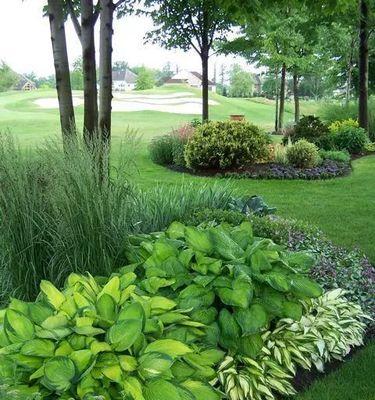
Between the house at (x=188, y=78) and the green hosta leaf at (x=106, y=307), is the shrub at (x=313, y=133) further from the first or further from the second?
the house at (x=188, y=78)

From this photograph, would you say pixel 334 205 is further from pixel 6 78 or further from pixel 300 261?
pixel 6 78

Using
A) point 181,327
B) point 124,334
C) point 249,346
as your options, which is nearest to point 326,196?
point 249,346

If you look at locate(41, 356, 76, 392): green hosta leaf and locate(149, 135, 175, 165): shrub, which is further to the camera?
locate(149, 135, 175, 165): shrub

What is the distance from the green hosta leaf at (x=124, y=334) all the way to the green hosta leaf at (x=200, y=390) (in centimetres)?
30

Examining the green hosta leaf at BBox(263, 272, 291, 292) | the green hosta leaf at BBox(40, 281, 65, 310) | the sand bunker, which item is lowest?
the green hosta leaf at BBox(263, 272, 291, 292)

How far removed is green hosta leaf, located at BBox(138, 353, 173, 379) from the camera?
2.16 metres

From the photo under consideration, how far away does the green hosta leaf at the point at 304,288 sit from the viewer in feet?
9.88

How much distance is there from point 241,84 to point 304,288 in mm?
83045

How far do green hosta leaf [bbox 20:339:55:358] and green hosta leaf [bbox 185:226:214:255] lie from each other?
114cm

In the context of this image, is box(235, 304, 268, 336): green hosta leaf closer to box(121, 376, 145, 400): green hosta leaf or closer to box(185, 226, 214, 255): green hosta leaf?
box(185, 226, 214, 255): green hosta leaf

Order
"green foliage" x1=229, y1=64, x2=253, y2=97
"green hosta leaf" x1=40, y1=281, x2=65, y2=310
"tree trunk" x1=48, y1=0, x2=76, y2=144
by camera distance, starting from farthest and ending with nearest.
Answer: "green foliage" x1=229, y1=64, x2=253, y2=97
"tree trunk" x1=48, y1=0, x2=76, y2=144
"green hosta leaf" x1=40, y1=281, x2=65, y2=310

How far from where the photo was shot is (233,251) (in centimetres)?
316

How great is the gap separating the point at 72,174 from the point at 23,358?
1.24 m

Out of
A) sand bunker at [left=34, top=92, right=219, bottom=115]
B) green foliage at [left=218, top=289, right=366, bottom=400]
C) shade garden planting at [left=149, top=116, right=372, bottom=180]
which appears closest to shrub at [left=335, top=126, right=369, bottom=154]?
shade garden planting at [left=149, top=116, right=372, bottom=180]
